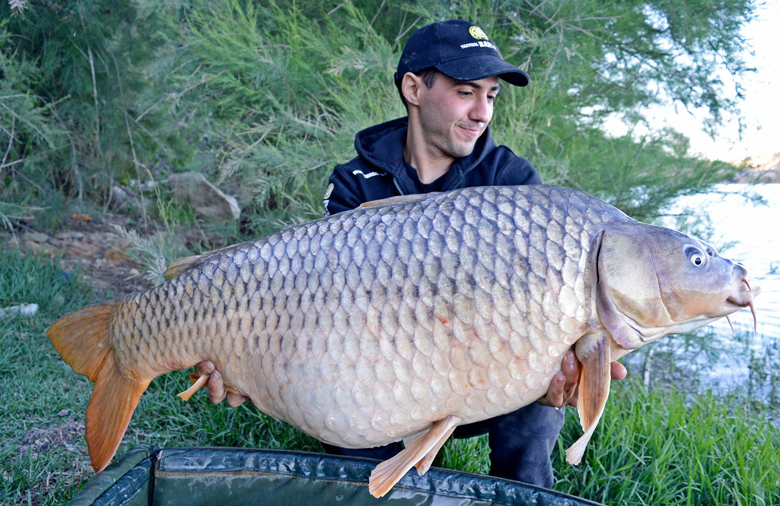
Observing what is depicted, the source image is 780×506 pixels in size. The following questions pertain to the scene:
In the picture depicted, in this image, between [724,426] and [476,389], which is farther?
[724,426]

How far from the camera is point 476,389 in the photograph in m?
1.17

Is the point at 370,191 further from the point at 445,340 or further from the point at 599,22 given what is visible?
the point at 599,22

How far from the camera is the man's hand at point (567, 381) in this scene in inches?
46.5

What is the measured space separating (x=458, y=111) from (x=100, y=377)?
1133 mm

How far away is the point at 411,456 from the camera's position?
1.23 metres

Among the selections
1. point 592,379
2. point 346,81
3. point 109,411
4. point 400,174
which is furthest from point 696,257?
point 346,81

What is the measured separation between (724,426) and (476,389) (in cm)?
Result: 129

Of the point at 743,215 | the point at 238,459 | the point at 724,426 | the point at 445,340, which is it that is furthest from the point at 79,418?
the point at 743,215

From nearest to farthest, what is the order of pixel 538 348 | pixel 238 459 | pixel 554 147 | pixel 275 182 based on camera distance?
pixel 538 348, pixel 238 459, pixel 275 182, pixel 554 147

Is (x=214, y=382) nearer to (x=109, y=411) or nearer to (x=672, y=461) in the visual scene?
(x=109, y=411)

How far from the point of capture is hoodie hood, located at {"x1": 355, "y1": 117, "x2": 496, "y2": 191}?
6.11ft

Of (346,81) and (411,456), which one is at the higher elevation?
(346,81)

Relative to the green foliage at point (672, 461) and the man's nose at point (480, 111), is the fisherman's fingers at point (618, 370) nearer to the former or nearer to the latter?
the green foliage at point (672, 461)

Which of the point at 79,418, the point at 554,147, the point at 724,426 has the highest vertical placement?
the point at 554,147
